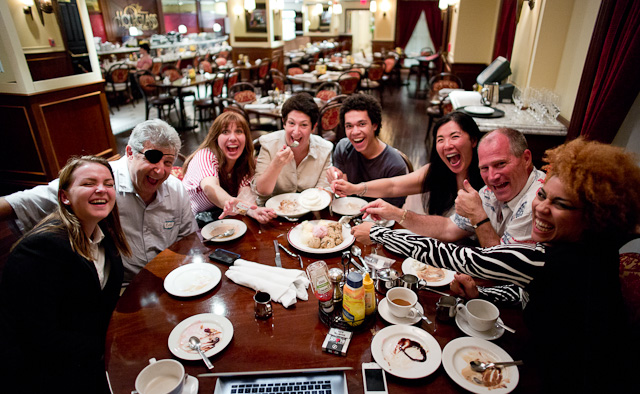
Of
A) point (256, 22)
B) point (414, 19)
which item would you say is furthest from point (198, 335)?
point (414, 19)

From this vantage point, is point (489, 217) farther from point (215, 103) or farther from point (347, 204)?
point (215, 103)

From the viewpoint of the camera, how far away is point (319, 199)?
2162 millimetres

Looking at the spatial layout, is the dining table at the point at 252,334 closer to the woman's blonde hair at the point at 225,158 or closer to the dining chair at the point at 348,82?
Answer: the woman's blonde hair at the point at 225,158

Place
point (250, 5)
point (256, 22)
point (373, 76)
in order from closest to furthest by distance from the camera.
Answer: point (373, 76) → point (250, 5) → point (256, 22)

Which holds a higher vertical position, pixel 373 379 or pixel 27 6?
pixel 27 6

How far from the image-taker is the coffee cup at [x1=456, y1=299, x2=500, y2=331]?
1.19 m

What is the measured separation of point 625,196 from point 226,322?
1298 mm

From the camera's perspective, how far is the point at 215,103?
6.50 meters

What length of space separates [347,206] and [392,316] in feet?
3.14

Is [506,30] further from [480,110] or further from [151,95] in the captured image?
[151,95]

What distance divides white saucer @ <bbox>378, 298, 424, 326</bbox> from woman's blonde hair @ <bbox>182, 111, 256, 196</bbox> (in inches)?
58.6

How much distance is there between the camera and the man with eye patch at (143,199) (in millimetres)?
1747

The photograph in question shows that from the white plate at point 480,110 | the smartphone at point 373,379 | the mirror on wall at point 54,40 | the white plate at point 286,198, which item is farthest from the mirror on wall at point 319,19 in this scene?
the smartphone at point 373,379

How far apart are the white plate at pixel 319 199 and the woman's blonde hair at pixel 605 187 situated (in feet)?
4.13
